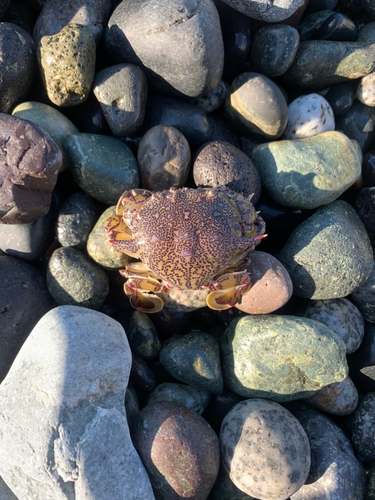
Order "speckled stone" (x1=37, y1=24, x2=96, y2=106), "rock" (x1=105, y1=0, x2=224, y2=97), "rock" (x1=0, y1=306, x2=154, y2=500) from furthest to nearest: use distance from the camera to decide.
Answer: "rock" (x1=105, y1=0, x2=224, y2=97) < "speckled stone" (x1=37, y1=24, x2=96, y2=106) < "rock" (x1=0, y1=306, x2=154, y2=500)

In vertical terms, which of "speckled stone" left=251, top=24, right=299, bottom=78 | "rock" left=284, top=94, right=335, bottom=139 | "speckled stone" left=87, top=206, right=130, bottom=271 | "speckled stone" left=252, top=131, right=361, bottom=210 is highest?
"speckled stone" left=251, top=24, right=299, bottom=78

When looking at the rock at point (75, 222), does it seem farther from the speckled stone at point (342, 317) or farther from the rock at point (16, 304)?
the speckled stone at point (342, 317)

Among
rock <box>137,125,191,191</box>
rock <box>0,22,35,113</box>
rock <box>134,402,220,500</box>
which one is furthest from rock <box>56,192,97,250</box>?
rock <box>134,402,220,500</box>

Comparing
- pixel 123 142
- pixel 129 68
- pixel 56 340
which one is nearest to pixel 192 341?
pixel 56 340

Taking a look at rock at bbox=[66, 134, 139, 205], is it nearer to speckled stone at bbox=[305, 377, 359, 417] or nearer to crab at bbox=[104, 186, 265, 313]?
crab at bbox=[104, 186, 265, 313]

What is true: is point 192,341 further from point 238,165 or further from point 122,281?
point 238,165

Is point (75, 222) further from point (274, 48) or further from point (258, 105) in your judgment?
point (274, 48)

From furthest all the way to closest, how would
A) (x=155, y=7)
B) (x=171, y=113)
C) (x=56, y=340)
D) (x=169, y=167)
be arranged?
(x=171, y=113), (x=169, y=167), (x=155, y=7), (x=56, y=340)
